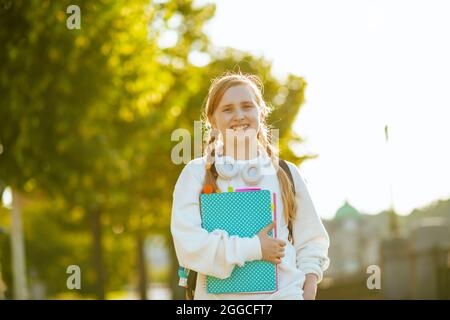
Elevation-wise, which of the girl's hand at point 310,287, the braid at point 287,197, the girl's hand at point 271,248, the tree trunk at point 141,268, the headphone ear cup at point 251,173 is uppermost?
the tree trunk at point 141,268

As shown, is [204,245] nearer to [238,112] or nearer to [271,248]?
[271,248]

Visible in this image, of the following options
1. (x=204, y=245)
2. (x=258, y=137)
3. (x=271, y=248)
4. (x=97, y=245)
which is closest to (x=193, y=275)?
(x=204, y=245)

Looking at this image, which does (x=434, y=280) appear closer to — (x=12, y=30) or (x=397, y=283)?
(x=397, y=283)

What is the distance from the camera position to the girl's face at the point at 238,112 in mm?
3842

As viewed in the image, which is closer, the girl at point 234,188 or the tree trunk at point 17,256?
the girl at point 234,188

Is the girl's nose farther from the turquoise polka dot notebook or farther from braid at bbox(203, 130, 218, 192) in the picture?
the turquoise polka dot notebook

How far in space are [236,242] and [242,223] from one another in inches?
4.7

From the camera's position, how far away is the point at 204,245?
3576 millimetres

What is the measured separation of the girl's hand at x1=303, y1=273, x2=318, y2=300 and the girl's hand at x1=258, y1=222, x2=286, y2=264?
10.0 inches

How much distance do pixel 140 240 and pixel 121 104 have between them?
15931 mm

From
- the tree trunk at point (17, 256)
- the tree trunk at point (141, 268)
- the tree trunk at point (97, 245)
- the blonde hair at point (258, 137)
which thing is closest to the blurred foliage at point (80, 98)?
the tree trunk at point (97, 245)

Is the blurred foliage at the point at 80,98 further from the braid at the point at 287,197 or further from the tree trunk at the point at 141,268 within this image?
the braid at the point at 287,197

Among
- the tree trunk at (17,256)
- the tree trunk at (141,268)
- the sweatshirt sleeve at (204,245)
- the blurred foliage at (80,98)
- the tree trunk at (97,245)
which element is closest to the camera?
the sweatshirt sleeve at (204,245)

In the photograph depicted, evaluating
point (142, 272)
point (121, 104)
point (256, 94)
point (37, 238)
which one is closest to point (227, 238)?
point (256, 94)
